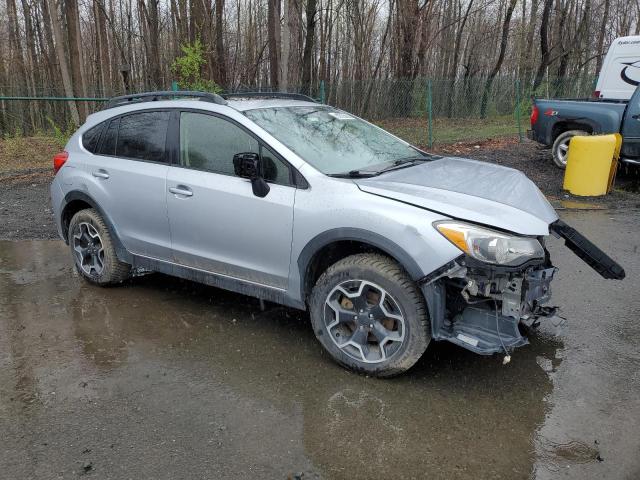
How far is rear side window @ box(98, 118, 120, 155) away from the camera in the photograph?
16.1 ft

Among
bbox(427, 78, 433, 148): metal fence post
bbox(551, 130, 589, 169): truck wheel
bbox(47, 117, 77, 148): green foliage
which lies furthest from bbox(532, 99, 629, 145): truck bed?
bbox(47, 117, 77, 148): green foliage

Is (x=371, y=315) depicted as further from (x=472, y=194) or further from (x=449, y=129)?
(x=449, y=129)

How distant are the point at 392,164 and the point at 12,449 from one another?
9.79ft

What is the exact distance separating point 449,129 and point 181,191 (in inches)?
546

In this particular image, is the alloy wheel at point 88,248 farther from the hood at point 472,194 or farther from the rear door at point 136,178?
the hood at point 472,194

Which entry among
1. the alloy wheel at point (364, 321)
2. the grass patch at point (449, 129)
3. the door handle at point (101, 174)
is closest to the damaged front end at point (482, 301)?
the alloy wheel at point (364, 321)

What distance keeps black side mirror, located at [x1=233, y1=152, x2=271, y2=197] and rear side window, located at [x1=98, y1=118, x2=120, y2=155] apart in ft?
5.44

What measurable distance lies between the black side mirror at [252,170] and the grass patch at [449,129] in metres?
11.4

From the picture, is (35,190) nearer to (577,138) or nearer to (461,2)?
(577,138)

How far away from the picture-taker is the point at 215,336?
4234 mm

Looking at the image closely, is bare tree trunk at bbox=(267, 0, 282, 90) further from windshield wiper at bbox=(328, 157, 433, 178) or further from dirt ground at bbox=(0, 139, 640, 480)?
dirt ground at bbox=(0, 139, 640, 480)

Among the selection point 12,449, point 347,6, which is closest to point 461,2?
point 347,6

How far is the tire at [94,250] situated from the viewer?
16.4 feet

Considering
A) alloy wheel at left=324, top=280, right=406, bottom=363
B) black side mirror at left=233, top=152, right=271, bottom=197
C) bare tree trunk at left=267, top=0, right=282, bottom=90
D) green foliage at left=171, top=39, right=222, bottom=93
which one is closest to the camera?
alloy wheel at left=324, top=280, right=406, bottom=363
